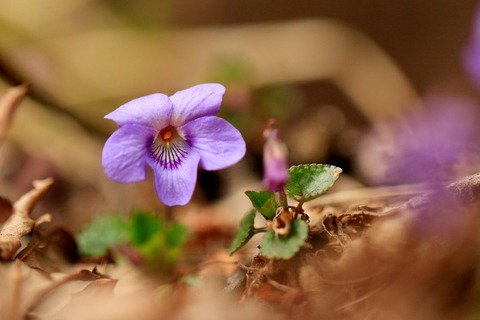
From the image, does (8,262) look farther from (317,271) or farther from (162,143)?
(317,271)

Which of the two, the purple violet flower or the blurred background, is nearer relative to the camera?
the purple violet flower

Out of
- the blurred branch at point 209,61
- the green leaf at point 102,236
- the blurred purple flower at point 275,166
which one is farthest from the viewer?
the blurred branch at point 209,61

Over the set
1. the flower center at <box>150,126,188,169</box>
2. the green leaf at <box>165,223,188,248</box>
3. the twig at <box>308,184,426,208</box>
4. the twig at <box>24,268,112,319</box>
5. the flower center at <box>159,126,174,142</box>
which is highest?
the flower center at <box>159,126,174,142</box>

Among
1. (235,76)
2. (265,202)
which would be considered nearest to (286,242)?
(265,202)

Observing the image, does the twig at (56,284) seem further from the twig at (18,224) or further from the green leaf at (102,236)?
the green leaf at (102,236)

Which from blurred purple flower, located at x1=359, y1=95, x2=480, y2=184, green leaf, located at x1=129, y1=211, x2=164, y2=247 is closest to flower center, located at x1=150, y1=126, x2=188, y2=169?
green leaf, located at x1=129, y1=211, x2=164, y2=247

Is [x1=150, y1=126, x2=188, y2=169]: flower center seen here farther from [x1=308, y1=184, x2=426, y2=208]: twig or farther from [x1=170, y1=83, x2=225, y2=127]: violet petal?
[x1=308, y1=184, x2=426, y2=208]: twig

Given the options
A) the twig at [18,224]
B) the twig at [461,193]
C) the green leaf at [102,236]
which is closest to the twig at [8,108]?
the twig at [18,224]

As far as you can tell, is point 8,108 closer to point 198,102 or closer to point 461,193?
point 198,102
